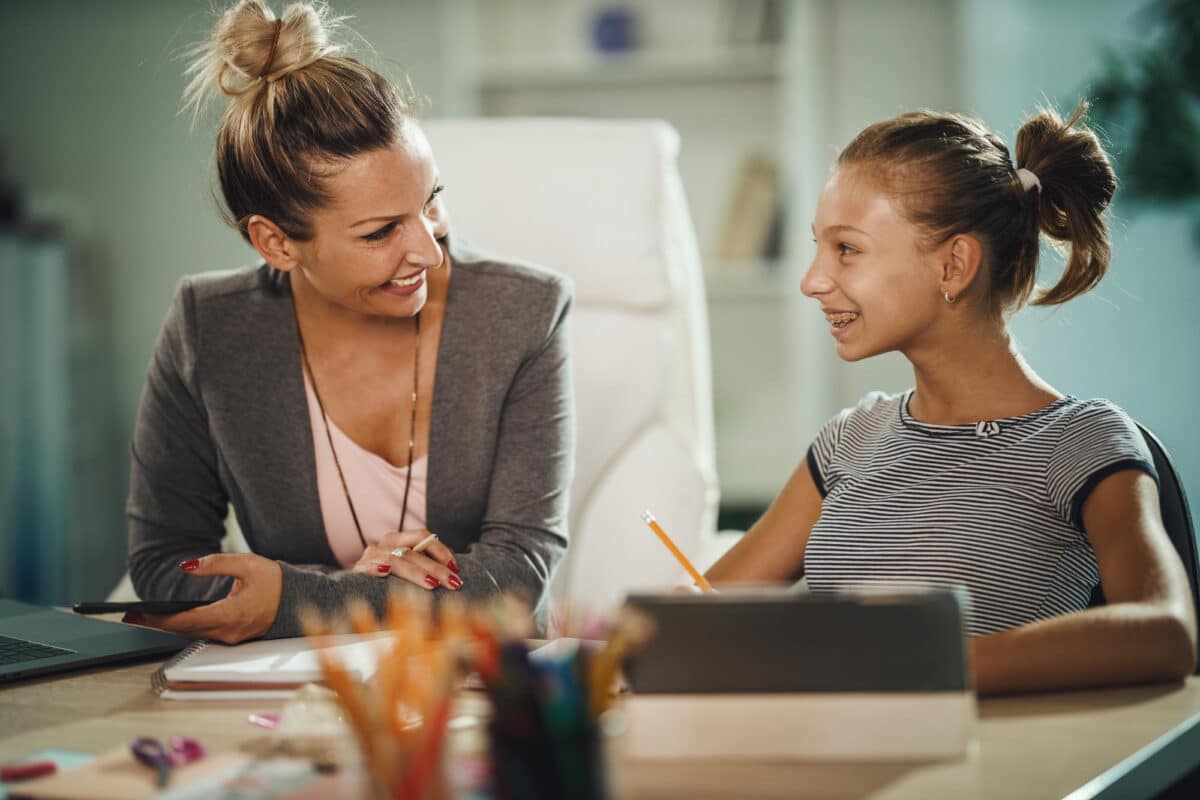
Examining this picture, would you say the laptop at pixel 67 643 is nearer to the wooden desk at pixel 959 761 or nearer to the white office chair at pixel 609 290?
the wooden desk at pixel 959 761

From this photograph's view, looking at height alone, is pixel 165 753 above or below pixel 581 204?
below

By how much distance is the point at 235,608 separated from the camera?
3.86ft

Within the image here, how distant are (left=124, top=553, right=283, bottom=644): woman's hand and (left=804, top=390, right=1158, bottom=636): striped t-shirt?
528 mm

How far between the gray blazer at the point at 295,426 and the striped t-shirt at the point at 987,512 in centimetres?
37

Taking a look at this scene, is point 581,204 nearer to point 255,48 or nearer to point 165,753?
point 255,48

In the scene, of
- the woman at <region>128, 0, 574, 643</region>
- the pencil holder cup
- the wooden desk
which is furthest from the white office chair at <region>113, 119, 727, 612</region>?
the pencil holder cup

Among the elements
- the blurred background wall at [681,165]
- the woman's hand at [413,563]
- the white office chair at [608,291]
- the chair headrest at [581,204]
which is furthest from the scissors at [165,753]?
the blurred background wall at [681,165]

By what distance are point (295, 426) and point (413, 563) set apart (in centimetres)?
28

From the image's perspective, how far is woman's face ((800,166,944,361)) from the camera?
1.23m

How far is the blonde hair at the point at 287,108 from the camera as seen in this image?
4.43 ft

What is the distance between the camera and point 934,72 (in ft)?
10.2

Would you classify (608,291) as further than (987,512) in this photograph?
Yes

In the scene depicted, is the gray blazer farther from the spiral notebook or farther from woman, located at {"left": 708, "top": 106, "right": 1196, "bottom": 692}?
the spiral notebook

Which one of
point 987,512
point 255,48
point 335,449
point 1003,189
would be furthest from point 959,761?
point 255,48
